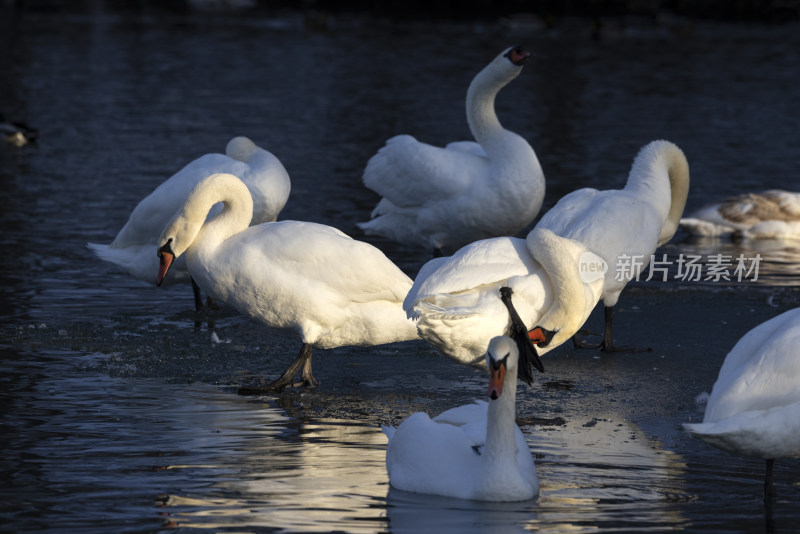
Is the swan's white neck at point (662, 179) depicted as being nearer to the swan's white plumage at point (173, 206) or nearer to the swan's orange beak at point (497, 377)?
the swan's white plumage at point (173, 206)

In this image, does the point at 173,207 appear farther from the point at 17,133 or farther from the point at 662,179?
A: the point at 17,133

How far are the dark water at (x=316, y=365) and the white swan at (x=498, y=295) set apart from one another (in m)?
0.45

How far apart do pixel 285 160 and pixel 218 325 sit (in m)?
7.62

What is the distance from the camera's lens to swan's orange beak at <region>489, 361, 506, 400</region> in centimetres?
550

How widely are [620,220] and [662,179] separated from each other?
1062 millimetres

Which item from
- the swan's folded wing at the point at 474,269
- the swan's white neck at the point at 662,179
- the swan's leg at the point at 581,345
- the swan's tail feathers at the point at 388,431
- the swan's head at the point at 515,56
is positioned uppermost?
the swan's head at the point at 515,56

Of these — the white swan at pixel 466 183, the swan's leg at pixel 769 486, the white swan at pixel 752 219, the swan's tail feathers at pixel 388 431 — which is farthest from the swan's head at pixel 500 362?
the white swan at pixel 752 219

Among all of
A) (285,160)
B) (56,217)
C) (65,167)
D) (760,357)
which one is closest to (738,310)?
(760,357)

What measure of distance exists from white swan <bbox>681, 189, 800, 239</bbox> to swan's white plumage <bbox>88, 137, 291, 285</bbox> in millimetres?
4674

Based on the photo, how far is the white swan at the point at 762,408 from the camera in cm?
532

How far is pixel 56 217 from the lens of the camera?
12.8 meters

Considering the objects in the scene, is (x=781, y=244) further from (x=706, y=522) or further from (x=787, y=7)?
(x=787, y=7)

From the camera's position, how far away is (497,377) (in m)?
5.53

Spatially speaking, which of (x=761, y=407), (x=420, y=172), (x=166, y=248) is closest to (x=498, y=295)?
(x=761, y=407)
